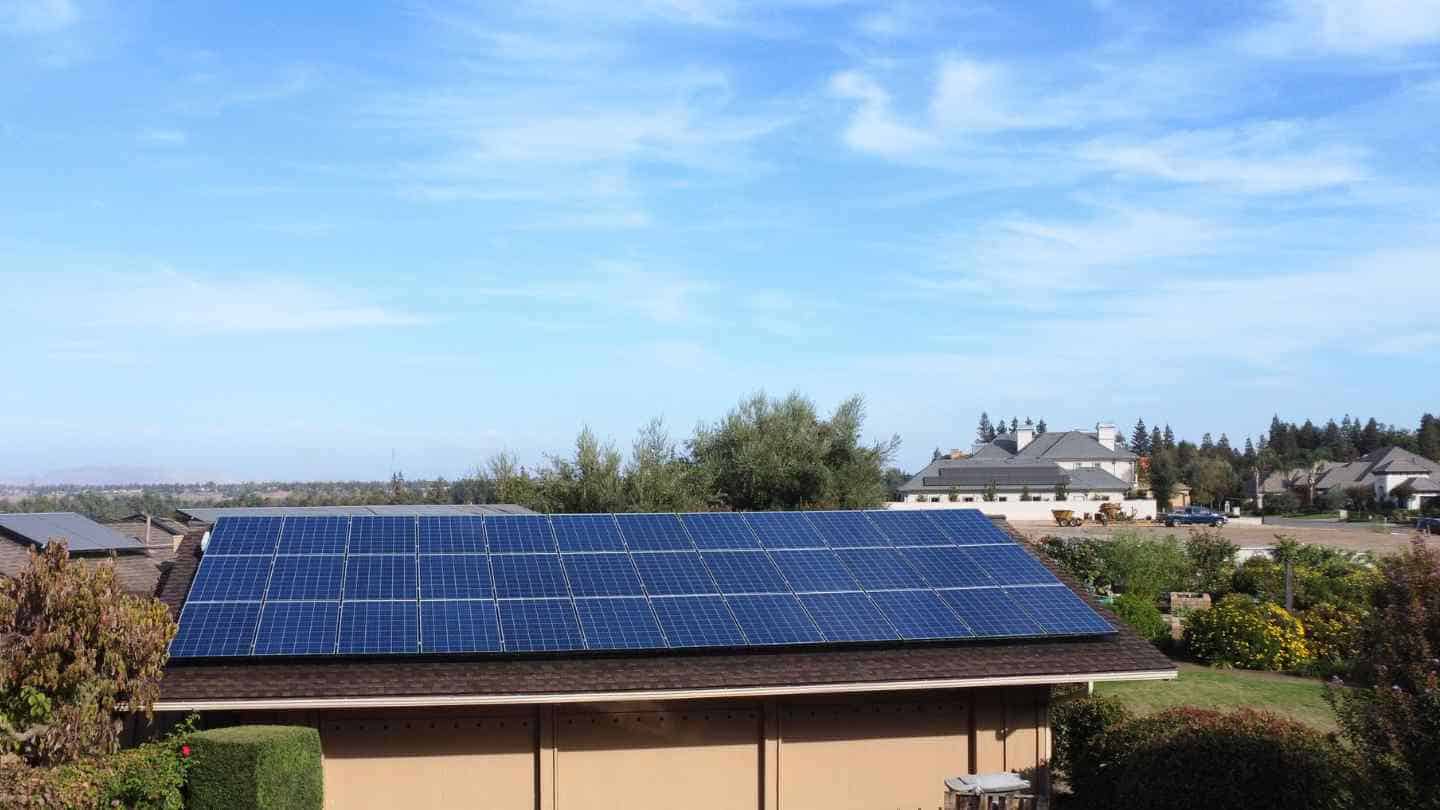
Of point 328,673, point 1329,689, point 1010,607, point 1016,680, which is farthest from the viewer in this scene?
point 1010,607

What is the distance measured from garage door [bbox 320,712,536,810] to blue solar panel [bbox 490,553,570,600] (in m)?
1.88

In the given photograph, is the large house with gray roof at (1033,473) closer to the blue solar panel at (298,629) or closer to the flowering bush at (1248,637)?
the flowering bush at (1248,637)

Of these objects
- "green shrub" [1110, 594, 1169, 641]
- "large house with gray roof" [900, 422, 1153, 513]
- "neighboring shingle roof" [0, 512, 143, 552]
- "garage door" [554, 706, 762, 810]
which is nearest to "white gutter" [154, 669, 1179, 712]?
"garage door" [554, 706, 762, 810]

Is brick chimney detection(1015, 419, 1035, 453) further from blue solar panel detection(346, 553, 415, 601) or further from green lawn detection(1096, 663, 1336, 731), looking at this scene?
blue solar panel detection(346, 553, 415, 601)

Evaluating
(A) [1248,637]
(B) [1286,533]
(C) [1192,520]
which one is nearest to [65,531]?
(A) [1248,637]

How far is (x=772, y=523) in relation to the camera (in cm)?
2000

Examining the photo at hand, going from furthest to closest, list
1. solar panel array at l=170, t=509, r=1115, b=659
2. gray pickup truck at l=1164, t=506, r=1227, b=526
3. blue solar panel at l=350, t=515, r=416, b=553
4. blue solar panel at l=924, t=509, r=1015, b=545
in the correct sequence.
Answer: gray pickup truck at l=1164, t=506, r=1227, b=526, blue solar panel at l=924, t=509, r=1015, b=545, blue solar panel at l=350, t=515, r=416, b=553, solar panel array at l=170, t=509, r=1115, b=659

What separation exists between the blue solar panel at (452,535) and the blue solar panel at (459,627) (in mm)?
1847

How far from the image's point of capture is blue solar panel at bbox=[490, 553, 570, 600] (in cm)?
1680

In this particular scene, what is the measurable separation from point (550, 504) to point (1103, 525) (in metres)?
45.1

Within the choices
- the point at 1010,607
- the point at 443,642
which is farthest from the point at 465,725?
the point at 1010,607

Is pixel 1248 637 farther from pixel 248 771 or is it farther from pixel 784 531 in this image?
pixel 248 771

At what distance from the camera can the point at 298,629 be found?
15281 mm

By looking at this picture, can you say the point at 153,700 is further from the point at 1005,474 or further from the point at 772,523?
the point at 1005,474
